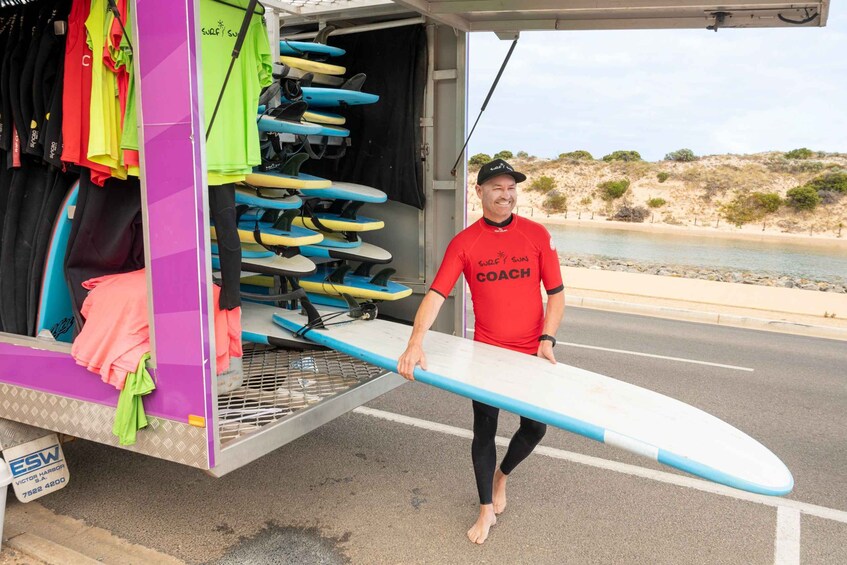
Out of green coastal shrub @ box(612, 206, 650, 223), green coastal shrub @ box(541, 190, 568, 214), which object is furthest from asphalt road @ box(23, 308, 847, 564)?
green coastal shrub @ box(541, 190, 568, 214)

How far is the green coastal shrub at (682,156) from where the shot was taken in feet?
195

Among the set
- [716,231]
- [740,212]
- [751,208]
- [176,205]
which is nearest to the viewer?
[176,205]

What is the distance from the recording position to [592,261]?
2306 cm

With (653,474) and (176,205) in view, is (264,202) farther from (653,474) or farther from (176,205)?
(653,474)

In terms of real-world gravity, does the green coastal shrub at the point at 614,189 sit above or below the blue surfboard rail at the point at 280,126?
below

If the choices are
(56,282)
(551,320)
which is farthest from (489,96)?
(56,282)

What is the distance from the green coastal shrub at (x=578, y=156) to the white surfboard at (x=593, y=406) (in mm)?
60052

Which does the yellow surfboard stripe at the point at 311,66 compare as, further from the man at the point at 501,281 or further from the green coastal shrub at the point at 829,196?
the green coastal shrub at the point at 829,196

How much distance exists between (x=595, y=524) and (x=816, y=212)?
47.2 meters

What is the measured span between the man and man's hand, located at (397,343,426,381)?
9.8 inches

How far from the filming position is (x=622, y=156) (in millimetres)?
63750

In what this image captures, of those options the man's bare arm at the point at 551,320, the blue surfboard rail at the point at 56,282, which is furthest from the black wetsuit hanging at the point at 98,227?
the man's bare arm at the point at 551,320

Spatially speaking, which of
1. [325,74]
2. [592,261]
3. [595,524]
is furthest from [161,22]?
[592,261]

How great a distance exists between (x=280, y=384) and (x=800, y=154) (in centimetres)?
6625
